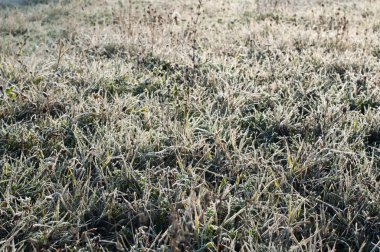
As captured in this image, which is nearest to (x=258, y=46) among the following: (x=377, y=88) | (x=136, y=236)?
(x=377, y=88)

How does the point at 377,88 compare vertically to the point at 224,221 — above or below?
above

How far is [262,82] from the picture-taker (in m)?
4.30

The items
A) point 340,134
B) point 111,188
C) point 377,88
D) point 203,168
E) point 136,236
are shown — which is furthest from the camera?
point 377,88

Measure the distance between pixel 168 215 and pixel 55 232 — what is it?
27.2 inches

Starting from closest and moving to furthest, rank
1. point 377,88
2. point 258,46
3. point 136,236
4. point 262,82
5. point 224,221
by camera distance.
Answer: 1. point 136,236
2. point 224,221
3. point 377,88
4. point 262,82
5. point 258,46

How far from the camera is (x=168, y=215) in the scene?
7.95ft

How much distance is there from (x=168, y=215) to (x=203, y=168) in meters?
0.58

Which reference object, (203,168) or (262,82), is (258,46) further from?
(203,168)

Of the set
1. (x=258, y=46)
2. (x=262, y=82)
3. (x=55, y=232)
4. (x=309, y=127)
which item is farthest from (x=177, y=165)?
(x=258, y=46)

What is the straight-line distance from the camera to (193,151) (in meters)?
2.99

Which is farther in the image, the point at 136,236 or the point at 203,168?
the point at 203,168

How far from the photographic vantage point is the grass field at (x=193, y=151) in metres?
2.28

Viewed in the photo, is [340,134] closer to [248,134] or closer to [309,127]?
[309,127]

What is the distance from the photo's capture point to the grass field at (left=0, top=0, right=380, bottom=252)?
2.28m
